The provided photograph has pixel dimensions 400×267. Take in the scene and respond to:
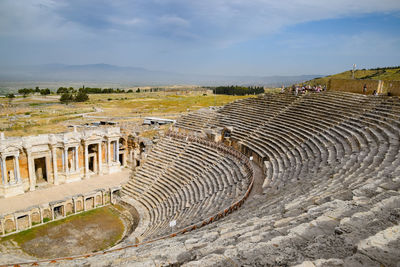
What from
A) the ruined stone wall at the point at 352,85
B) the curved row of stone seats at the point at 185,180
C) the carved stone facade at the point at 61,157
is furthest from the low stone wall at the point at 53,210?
the ruined stone wall at the point at 352,85

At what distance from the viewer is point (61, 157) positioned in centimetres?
2778

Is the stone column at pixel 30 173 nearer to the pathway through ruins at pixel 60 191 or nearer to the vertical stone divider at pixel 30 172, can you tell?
the vertical stone divider at pixel 30 172

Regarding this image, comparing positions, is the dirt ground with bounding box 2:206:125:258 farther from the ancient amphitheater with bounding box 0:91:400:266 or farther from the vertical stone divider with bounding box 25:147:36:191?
the vertical stone divider with bounding box 25:147:36:191

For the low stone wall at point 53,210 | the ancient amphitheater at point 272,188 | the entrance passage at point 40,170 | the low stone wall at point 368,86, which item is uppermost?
the low stone wall at point 368,86

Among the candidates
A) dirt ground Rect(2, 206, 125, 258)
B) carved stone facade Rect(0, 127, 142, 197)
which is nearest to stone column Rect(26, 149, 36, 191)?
carved stone facade Rect(0, 127, 142, 197)

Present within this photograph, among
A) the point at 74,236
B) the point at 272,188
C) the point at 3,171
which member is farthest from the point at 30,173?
the point at 272,188

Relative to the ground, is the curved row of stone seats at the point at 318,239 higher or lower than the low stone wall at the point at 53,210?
higher

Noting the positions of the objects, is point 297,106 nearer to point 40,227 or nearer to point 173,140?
point 173,140

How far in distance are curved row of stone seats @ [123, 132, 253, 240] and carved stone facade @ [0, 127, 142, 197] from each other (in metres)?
4.23

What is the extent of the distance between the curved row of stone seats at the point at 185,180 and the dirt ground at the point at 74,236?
3057 mm

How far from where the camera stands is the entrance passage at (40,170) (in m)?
27.5

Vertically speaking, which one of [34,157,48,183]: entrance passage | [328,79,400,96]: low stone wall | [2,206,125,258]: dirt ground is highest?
[328,79,400,96]: low stone wall

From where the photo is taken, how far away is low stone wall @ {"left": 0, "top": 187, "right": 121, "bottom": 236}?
20.4 m

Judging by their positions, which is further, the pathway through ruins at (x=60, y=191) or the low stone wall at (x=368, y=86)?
the low stone wall at (x=368, y=86)
